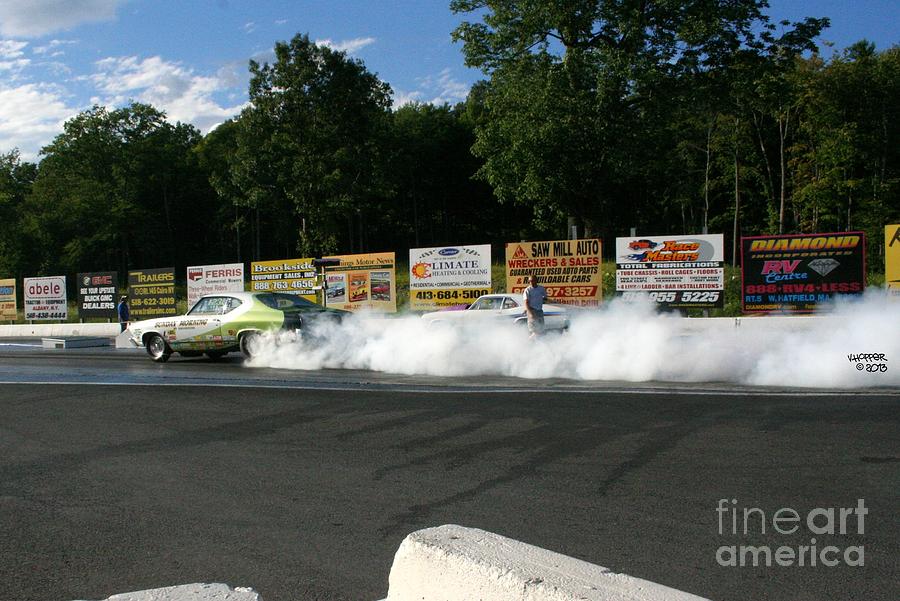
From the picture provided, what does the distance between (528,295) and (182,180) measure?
66350mm

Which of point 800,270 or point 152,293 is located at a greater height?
point 800,270

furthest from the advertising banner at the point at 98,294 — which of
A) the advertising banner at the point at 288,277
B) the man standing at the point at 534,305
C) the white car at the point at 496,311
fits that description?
the man standing at the point at 534,305

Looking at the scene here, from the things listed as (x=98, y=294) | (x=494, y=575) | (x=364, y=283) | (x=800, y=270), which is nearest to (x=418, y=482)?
(x=494, y=575)

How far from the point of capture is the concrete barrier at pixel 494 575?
2.23m

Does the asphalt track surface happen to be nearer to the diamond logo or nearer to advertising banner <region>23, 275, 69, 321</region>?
the diamond logo

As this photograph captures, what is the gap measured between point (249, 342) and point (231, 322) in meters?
0.60

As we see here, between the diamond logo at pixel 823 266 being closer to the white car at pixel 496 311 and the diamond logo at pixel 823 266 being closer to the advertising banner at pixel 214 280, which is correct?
the white car at pixel 496 311

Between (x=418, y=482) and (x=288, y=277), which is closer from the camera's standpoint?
(x=418, y=482)

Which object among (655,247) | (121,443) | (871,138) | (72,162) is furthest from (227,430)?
(72,162)

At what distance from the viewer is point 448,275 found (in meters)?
21.1

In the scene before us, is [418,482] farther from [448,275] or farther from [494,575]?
[448,275]

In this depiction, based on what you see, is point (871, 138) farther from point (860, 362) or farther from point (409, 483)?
point (409, 483)

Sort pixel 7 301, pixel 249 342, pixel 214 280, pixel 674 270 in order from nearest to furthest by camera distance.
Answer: pixel 249 342 < pixel 674 270 < pixel 214 280 < pixel 7 301

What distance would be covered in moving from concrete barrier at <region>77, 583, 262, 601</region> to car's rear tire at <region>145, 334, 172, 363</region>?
13.7m
